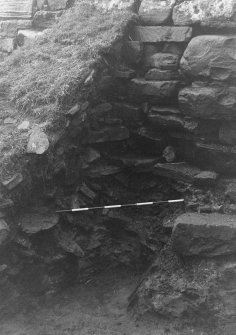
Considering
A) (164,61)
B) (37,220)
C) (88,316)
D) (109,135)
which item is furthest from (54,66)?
(88,316)

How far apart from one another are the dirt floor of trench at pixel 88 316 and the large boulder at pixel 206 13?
4.33m

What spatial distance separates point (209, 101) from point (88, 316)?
375cm

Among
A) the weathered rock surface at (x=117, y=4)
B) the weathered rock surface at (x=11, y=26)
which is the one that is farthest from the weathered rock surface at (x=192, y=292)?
the weathered rock surface at (x=11, y=26)

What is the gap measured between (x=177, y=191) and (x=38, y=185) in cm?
226

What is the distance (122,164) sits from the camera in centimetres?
732

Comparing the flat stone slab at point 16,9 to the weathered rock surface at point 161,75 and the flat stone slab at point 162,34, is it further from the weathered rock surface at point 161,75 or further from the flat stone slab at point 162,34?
the weathered rock surface at point 161,75

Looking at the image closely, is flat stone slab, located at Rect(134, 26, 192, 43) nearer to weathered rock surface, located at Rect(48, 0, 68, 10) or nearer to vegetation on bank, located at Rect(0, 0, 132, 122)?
vegetation on bank, located at Rect(0, 0, 132, 122)

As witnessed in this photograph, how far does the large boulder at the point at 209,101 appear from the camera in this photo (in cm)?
638

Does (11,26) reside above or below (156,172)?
above

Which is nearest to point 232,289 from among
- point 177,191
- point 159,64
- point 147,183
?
point 177,191

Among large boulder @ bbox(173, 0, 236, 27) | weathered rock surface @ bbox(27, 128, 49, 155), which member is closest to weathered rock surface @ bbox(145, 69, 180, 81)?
large boulder @ bbox(173, 0, 236, 27)

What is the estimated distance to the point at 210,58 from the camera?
6504 mm

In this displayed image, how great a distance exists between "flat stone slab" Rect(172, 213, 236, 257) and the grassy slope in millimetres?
2513

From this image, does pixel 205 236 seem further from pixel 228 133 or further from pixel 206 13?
pixel 206 13
